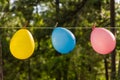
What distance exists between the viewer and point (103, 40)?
564cm

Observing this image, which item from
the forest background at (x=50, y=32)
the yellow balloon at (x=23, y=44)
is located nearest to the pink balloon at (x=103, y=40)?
the yellow balloon at (x=23, y=44)

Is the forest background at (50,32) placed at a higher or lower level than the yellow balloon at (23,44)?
lower

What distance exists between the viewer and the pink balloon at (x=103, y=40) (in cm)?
562

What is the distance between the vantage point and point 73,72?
56.3ft

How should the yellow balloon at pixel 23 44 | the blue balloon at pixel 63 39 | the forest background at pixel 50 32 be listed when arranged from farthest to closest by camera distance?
the forest background at pixel 50 32 → the blue balloon at pixel 63 39 → the yellow balloon at pixel 23 44

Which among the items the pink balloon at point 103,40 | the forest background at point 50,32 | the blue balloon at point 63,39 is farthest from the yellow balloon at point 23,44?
the forest background at point 50,32

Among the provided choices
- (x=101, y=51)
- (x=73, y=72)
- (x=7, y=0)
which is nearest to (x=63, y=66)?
(x=73, y=72)

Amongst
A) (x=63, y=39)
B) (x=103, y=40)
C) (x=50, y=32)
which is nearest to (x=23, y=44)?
(x=63, y=39)

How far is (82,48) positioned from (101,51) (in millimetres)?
9044

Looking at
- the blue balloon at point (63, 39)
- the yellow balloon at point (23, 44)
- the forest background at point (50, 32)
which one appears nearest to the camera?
the yellow balloon at point (23, 44)

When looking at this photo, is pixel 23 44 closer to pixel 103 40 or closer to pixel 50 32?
pixel 103 40

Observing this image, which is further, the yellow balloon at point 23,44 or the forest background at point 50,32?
the forest background at point 50,32

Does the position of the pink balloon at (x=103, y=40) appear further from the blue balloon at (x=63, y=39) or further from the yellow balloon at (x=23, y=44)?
the yellow balloon at (x=23, y=44)

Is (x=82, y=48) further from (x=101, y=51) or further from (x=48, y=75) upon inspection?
(x=101, y=51)
